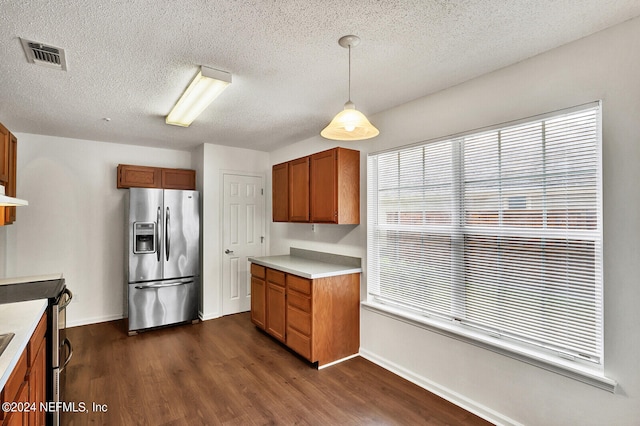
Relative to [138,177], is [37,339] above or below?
below

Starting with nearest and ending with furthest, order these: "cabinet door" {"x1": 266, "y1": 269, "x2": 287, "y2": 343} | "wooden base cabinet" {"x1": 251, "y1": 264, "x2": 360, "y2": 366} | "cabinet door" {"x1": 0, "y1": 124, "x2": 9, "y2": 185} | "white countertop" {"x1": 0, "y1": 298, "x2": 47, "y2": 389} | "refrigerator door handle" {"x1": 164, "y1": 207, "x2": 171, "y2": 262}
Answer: "white countertop" {"x1": 0, "y1": 298, "x2": 47, "y2": 389} < "cabinet door" {"x1": 0, "y1": 124, "x2": 9, "y2": 185} < "wooden base cabinet" {"x1": 251, "y1": 264, "x2": 360, "y2": 366} < "cabinet door" {"x1": 266, "y1": 269, "x2": 287, "y2": 343} < "refrigerator door handle" {"x1": 164, "y1": 207, "x2": 171, "y2": 262}

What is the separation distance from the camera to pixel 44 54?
2041 millimetres

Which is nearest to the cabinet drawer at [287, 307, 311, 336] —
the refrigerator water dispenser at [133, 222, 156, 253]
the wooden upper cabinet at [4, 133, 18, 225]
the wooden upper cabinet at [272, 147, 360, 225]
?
the wooden upper cabinet at [272, 147, 360, 225]

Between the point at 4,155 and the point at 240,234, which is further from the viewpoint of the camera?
the point at 240,234

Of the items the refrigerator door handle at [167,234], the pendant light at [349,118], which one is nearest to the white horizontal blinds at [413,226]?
the pendant light at [349,118]

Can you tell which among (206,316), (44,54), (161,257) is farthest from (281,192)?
(44,54)

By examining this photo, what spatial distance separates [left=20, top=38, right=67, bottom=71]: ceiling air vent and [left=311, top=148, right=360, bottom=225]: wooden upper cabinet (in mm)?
2205

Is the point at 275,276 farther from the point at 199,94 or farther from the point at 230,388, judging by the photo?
the point at 199,94

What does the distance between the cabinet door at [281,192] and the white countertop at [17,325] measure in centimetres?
246

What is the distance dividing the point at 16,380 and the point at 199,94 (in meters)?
2.12

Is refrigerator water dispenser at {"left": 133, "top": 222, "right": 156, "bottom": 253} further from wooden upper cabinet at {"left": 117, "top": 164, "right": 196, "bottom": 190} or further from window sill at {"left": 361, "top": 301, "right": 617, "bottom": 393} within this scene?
window sill at {"left": 361, "top": 301, "right": 617, "bottom": 393}

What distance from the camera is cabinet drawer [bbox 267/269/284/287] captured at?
3.56m

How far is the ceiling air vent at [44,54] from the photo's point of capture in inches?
76.2

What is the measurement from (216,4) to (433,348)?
2835 millimetres
